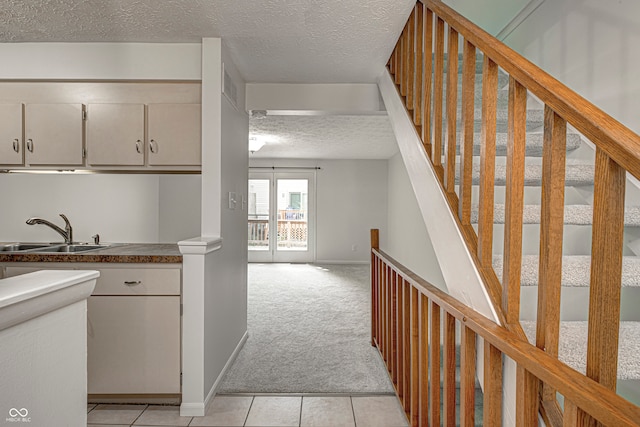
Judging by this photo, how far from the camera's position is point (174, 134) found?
8.89 feet

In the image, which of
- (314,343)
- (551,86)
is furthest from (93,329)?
(551,86)

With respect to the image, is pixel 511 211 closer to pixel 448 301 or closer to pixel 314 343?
pixel 448 301

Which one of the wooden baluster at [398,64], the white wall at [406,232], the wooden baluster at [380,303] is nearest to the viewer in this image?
the wooden baluster at [398,64]

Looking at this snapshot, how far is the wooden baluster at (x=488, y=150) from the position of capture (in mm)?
1305

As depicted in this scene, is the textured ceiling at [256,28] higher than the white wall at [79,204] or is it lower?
higher

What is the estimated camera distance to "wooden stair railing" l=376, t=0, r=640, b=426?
2.61 feet

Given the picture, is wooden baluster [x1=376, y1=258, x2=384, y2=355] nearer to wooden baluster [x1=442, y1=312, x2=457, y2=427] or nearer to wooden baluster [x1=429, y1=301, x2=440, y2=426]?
wooden baluster [x1=429, y1=301, x2=440, y2=426]

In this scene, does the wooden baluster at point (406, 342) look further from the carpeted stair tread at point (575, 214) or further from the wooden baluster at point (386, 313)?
the carpeted stair tread at point (575, 214)

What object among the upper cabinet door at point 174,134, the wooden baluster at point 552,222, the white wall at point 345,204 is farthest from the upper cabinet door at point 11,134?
the white wall at point 345,204

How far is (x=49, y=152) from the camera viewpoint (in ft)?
8.98

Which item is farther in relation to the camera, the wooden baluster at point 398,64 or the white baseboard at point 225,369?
the wooden baluster at point 398,64

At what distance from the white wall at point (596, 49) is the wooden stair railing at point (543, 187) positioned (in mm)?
927

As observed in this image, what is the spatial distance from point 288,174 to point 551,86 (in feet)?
25.5

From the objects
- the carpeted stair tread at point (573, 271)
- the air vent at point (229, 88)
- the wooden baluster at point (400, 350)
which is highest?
the air vent at point (229, 88)
